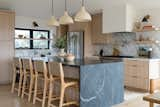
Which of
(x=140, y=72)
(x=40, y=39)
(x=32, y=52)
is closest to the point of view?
(x=140, y=72)

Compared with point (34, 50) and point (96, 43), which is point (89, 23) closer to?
point (96, 43)

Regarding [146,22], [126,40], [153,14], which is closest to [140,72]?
[126,40]

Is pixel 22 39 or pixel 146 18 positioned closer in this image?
pixel 146 18

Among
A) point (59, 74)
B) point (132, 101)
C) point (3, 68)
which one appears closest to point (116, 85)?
point (132, 101)

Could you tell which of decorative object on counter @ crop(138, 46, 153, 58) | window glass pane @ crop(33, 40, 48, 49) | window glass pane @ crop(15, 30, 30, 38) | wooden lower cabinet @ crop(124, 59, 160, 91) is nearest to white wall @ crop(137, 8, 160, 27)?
decorative object on counter @ crop(138, 46, 153, 58)

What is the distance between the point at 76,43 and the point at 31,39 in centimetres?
176

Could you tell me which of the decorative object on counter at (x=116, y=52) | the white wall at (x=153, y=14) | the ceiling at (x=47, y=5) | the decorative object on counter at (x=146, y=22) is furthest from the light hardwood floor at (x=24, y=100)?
the ceiling at (x=47, y=5)

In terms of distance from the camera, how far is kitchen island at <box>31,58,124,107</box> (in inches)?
148

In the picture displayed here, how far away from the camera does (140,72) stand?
5.72 m

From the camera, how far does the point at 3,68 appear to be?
652cm

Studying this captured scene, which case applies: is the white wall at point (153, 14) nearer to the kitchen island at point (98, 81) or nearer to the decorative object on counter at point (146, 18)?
the decorative object on counter at point (146, 18)

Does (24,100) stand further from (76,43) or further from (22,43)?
(76,43)

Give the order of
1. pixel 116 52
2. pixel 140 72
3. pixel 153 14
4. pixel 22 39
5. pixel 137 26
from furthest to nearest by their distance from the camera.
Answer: pixel 22 39, pixel 116 52, pixel 137 26, pixel 153 14, pixel 140 72

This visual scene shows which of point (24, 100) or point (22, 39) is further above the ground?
point (22, 39)
